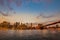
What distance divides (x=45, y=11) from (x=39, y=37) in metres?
0.67

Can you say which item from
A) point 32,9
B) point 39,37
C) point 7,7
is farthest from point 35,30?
point 7,7

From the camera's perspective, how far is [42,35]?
15.6ft

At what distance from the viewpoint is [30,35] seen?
15.6 feet

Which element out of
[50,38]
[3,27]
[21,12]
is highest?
[21,12]

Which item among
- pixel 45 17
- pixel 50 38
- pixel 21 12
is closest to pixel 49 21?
pixel 45 17

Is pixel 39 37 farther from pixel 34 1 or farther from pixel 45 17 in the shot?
pixel 34 1

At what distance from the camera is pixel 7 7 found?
488 centimetres

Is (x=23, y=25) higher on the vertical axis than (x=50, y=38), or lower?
higher

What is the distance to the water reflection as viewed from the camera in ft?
15.4

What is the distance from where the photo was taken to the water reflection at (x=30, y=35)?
15.4ft

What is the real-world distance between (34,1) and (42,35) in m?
0.88

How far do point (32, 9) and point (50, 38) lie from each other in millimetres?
852

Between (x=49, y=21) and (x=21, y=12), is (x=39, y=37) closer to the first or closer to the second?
(x=49, y=21)

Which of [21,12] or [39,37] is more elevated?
[21,12]
